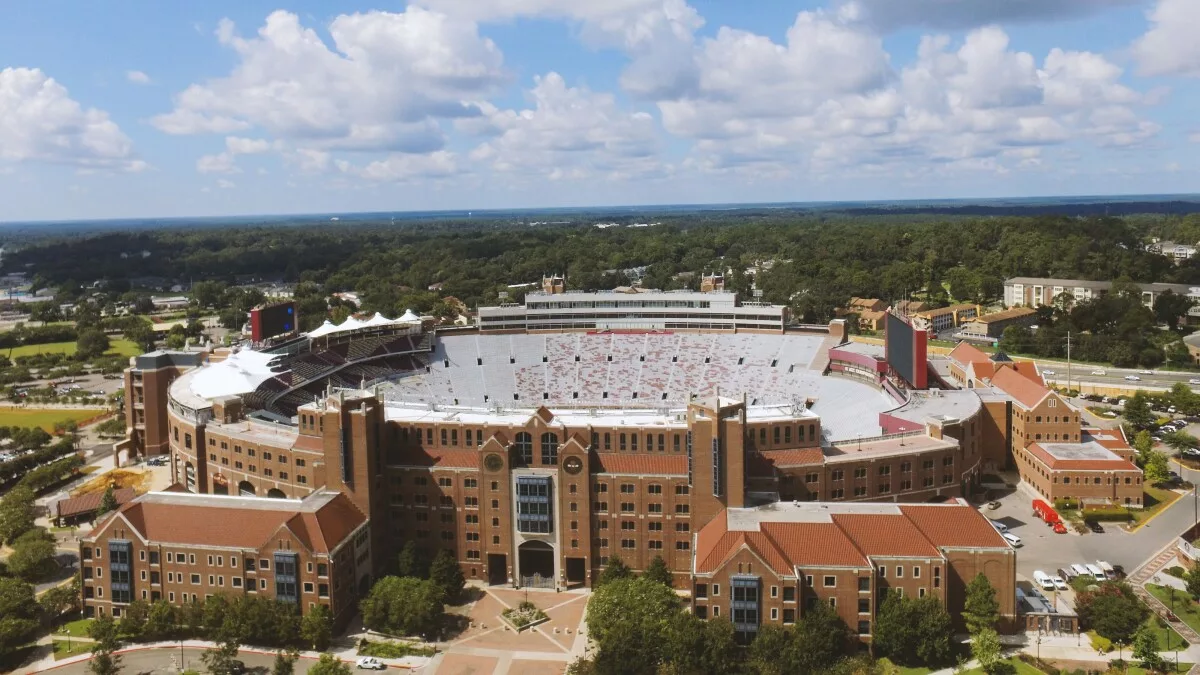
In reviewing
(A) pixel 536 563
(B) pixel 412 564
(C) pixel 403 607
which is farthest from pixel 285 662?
(A) pixel 536 563

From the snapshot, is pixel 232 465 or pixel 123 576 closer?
pixel 123 576

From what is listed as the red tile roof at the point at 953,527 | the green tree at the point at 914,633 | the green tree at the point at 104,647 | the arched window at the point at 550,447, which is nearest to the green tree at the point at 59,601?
the green tree at the point at 104,647

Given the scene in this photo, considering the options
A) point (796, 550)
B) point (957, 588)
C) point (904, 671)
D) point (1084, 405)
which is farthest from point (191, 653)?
point (1084, 405)

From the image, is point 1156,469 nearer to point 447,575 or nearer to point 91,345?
point 447,575

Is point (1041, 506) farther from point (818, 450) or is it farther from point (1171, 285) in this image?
point (1171, 285)

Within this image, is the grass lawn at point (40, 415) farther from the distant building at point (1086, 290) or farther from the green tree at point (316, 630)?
the distant building at point (1086, 290)

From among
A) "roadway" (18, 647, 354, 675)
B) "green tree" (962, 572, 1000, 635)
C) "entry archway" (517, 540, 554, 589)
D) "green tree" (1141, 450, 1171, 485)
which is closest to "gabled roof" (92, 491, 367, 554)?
"roadway" (18, 647, 354, 675)
